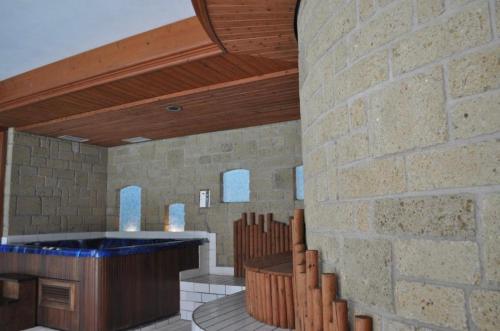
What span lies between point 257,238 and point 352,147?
352 centimetres

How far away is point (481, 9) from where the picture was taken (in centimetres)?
101

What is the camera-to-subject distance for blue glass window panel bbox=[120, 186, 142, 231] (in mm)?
6133

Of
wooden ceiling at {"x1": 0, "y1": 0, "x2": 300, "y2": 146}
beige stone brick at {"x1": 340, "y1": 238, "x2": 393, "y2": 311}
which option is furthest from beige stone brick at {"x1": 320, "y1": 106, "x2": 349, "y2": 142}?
wooden ceiling at {"x1": 0, "y1": 0, "x2": 300, "y2": 146}

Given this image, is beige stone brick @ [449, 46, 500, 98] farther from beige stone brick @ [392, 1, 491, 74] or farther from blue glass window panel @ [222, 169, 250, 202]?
blue glass window panel @ [222, 169, 250, 202]

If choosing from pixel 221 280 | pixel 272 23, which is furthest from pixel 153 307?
pixel 272 23

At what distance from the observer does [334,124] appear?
158cm

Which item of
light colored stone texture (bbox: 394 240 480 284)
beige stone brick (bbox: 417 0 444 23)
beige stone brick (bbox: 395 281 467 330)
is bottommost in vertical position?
beige stone brick (bbox: 395 281 467 330)

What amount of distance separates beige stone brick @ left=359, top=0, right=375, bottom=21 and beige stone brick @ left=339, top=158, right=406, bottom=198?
52cm

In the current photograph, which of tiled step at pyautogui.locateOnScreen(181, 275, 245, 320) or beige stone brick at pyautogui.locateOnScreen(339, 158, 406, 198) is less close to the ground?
beige stone brick at pyautogui.locateOnScreen(339, 158, 406, 198)

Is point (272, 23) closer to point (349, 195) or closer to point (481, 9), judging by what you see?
point (349, 195)

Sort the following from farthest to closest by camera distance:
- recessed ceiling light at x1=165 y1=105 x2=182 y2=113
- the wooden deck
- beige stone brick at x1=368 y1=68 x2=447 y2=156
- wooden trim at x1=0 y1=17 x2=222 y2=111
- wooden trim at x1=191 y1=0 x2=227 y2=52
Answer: recessed ceiling light at x1=165 y1=105 x2=182 y2=113
wooden trim at x1=0 y1=17 x2=222 y2=111
the wooden deck
wooden trim at x1=191 y1=0 x2=227 y2=52
beige stone brick at x1=368 y1=68 x2=447 y2=156

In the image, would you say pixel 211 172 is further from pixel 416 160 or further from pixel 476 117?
pixel 476 117

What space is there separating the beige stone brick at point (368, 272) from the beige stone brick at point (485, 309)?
27cm

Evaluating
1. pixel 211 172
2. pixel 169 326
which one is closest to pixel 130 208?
pixel 211 172
